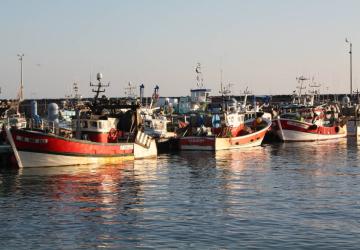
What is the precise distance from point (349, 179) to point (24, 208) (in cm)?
2101

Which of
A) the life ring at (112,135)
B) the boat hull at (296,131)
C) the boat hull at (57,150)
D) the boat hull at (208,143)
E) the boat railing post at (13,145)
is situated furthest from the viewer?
the boat hull at (296,131)

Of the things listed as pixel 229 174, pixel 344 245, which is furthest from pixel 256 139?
pixel 344 245

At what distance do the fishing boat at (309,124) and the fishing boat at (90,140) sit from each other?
31145mm

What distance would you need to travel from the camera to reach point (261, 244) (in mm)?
24078

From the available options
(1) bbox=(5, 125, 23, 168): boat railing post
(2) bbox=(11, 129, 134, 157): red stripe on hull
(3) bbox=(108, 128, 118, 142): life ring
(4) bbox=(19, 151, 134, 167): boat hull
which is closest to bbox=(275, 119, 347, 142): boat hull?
(3) bbox=(108, 128, 118, 142): life ring

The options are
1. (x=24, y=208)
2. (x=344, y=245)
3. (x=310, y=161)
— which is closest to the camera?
(x=344, y=245)

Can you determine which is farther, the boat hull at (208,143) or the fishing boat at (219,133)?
the fishing boat at (219,133)

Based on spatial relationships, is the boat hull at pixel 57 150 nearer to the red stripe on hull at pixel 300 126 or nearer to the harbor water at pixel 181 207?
the harbor water at pixel 181 207

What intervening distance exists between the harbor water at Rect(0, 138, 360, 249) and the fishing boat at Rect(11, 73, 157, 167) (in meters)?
1.19

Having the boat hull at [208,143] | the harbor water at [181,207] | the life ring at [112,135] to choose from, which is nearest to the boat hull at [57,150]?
the harbor water at [181,207]

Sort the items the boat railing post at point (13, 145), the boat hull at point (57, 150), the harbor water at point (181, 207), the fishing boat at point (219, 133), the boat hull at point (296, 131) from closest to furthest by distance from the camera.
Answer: the harbor water at point (181, 207) < the boat railing post at point (13, 145) < the boat hull at point (57, 150) < the fishing boat at point (219, 133) < the boat hull at point (296, 131)

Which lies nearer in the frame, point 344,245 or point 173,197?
point 344,245

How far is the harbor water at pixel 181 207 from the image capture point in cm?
2491

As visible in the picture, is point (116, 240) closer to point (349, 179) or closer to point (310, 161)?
point (349, 179)
